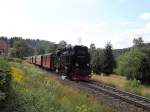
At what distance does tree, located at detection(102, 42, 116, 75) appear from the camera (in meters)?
86.6

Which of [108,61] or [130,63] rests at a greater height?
[108,61]

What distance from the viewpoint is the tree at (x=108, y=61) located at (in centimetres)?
8656

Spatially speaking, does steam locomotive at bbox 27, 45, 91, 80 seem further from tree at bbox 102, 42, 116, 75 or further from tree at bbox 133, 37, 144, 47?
tree at bbox 133, 37, 144, 47

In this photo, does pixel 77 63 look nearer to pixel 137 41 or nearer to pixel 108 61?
pixel 108 61

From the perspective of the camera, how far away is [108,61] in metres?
86.9

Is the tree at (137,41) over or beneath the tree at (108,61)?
over

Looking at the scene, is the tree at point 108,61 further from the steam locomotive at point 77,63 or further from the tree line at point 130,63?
the steam locomotive at point 77,63

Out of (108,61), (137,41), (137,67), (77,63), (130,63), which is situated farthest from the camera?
(137,41)

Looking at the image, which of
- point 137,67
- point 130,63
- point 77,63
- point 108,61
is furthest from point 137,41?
point 77,63

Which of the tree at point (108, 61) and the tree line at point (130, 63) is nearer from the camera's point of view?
the tree line at point (130, 63)

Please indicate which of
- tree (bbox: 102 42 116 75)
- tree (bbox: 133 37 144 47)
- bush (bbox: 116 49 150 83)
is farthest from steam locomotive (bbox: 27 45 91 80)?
tree (bbox: 133 37 144 47)

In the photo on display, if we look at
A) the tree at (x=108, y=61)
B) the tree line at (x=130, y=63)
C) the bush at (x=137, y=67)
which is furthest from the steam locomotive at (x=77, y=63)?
the tree at (x=108, y=61)

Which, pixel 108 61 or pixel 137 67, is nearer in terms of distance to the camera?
pixel 137 67

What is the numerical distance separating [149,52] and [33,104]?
6899 centimetres
